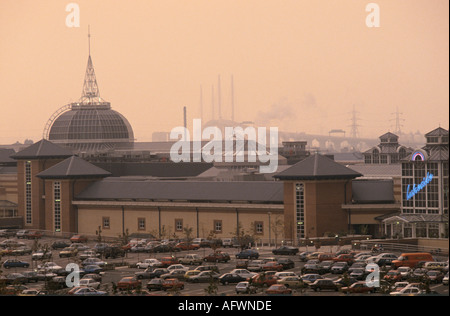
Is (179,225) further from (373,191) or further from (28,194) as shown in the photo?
(28,194)

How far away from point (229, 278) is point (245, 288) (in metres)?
6.76

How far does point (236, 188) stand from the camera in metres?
113

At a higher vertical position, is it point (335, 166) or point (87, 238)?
point (335, 166)

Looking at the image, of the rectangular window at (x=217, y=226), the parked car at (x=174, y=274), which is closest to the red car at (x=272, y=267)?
the parked car at (x=174, y=274)

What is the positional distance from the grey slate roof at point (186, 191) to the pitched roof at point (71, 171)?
1.54 meters

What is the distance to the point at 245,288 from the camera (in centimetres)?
6431

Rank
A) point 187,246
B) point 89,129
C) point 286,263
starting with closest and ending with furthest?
point 286,263, point 187,246, point 89,129

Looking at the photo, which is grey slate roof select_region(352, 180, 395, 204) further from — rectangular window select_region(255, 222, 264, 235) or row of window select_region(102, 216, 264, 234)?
row of window select_region(102, 216, 264, 234)

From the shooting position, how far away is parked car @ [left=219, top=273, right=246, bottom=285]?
70875 millimetres

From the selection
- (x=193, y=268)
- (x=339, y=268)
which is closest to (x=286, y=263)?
(x=339, y=268)

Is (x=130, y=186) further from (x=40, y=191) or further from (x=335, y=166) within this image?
(x=335, y=166)

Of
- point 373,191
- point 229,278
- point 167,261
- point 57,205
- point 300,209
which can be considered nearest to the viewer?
point 229,278
